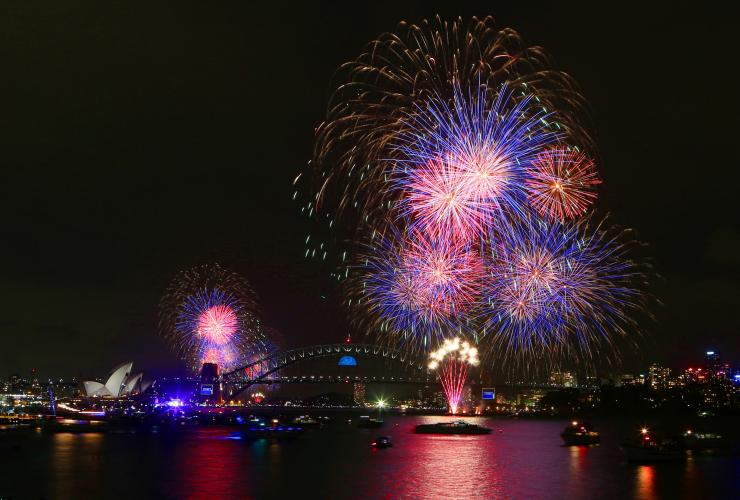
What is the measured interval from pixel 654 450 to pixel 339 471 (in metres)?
25.8

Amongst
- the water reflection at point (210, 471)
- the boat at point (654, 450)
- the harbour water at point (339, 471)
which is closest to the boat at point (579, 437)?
the harbour water at point (339, 471)

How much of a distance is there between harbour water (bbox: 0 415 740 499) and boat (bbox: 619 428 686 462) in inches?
45.5

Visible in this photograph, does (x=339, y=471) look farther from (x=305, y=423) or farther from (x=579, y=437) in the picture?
(x=305, y=423)

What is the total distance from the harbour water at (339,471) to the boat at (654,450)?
1155 mm

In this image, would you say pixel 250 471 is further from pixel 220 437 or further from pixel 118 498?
pixel 220 437

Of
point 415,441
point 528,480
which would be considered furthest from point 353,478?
point 415,441

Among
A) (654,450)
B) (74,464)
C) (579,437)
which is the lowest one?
(579,437)

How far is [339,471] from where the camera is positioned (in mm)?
54719

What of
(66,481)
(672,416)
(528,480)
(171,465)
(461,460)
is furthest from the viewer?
(672,416)

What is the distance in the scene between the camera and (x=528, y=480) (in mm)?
50469

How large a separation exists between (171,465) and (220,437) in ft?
117

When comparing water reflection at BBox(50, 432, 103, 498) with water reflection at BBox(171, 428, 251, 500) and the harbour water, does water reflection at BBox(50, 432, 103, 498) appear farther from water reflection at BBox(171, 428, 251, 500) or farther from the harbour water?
water reflection at BBox(171, 428, 251, 500)

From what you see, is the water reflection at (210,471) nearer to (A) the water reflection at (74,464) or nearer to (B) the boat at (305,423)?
(A) the water reflection at (74,464)

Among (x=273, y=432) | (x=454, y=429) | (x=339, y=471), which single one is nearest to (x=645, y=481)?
(x=339, y=471)
